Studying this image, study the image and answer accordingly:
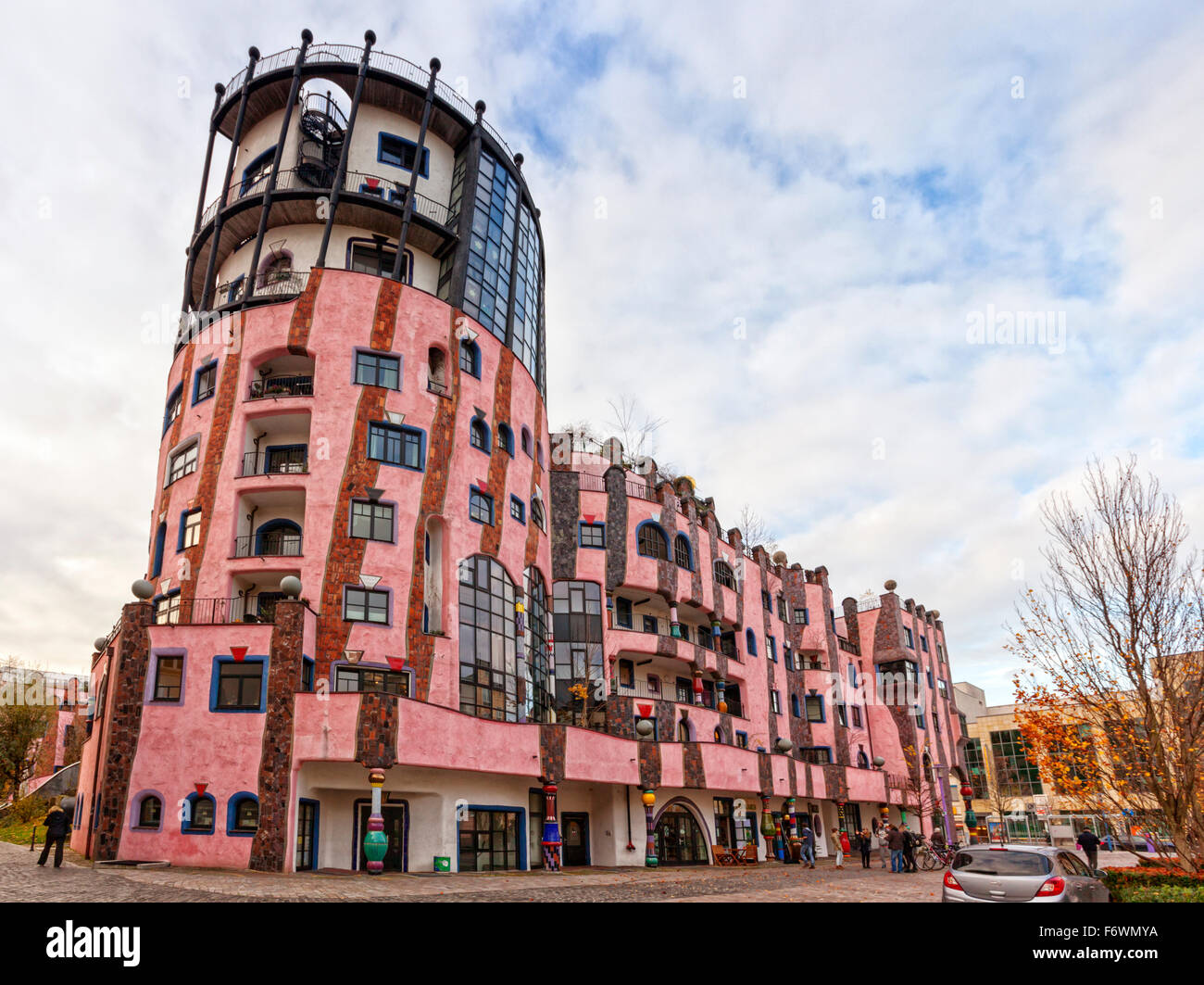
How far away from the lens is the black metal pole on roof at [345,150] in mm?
31828

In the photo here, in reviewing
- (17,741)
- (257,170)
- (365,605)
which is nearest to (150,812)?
(365,605)

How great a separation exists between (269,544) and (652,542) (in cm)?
1653

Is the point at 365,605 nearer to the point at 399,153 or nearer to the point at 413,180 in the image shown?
the point at 413,180

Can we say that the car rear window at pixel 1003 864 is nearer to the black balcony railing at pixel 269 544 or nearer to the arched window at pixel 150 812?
the arched window at pixel 150 812

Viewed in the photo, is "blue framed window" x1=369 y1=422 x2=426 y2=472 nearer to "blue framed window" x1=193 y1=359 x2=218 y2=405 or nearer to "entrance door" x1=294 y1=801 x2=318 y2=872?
"blue framed window" x1=193 y1=359 x2=218 y2=405

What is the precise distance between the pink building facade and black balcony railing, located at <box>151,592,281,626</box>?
0.36 ft

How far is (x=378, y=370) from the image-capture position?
1190 inches

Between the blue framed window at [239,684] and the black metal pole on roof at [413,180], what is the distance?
1484 cm

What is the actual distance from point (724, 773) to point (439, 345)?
811 inches

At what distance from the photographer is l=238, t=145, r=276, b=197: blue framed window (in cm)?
3606

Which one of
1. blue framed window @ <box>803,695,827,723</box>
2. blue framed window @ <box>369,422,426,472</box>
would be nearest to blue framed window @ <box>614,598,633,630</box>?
blue framed window @ <box>369,422,426,472</box>
